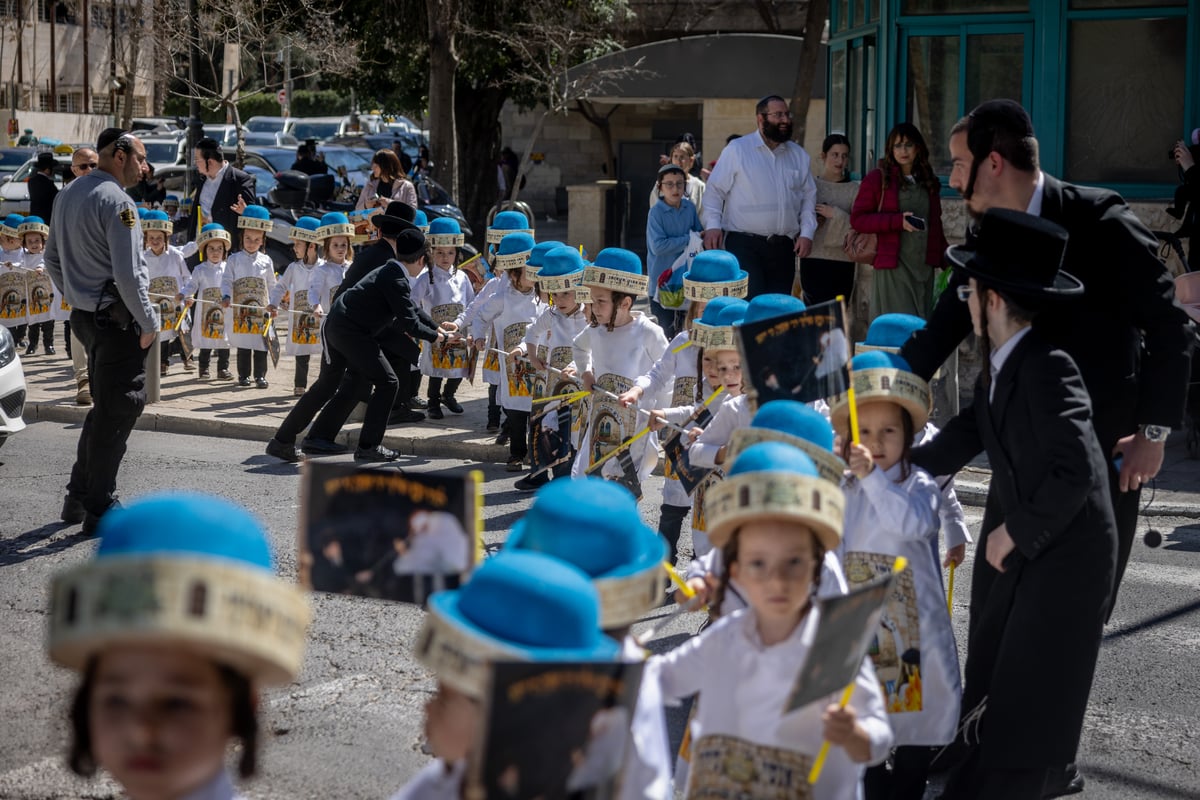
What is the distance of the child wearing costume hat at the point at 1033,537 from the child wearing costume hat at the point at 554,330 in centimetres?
495

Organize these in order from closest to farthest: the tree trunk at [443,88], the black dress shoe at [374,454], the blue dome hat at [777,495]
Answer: the blue dome hat at [777,495], the black dress shoe at [374,454], the tree trunk at [443,88]

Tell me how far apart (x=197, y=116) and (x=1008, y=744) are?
16587 mm

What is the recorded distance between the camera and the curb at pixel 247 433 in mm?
11766

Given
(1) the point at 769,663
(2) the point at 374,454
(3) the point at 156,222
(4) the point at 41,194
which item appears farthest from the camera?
(4) the point at 41,194

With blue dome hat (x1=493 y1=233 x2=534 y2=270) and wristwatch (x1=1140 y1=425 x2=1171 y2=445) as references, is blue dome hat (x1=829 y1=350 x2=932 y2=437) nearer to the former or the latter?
wristwatch (x1=1140 y1=425 x2=1171 y2=445)

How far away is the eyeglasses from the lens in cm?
351

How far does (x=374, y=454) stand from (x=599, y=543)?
27.2ft

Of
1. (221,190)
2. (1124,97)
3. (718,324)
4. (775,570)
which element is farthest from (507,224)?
(775,570)

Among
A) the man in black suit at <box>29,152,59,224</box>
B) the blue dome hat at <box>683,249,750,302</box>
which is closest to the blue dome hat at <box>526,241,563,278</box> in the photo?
the blue dome hat at <box>683,249,750,302</box>

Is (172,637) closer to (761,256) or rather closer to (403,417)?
(761,256)

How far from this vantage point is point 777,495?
3416 millimetres

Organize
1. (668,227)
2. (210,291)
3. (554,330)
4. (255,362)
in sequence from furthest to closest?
(255,362) → (210,291) → (668,227) → (554,330)

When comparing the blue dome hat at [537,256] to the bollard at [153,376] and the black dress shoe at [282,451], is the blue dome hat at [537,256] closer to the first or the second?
the black dress shoe at [282,451]

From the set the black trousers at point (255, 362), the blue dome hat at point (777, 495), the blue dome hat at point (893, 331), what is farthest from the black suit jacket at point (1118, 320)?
the black trousers at point (255, 362)
